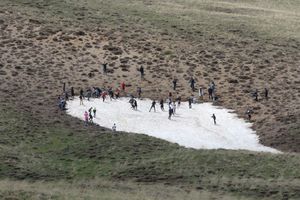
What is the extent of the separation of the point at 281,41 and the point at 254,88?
21480 mm

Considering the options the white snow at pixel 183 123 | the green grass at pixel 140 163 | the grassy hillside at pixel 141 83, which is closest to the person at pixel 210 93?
the grassy hillside at pixel 141 83

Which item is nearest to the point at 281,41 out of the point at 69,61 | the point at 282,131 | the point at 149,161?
the point at 69,61

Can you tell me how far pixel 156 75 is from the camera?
8425cm

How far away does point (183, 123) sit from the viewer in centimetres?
6850

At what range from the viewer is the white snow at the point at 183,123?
207ft

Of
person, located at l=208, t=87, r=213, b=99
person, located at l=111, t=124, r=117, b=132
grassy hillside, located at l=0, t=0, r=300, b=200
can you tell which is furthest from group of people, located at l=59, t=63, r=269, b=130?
person, located at l=111, t=124, r=117, b=132

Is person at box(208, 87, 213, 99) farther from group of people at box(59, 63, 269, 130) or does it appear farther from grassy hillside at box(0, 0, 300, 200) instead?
grassy hillside at box(0, 0, 300, 200)

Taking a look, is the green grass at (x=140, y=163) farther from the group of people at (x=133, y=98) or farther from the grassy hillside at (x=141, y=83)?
the group of people at (x=133, y=98)

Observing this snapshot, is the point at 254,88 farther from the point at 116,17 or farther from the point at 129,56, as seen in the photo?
the point at 116,17

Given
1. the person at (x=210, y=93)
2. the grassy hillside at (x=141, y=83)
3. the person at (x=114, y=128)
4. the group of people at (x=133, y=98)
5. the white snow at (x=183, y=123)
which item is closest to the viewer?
the grassy hillside at (x=141, y=83)

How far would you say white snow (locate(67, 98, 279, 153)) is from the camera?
6303 cm

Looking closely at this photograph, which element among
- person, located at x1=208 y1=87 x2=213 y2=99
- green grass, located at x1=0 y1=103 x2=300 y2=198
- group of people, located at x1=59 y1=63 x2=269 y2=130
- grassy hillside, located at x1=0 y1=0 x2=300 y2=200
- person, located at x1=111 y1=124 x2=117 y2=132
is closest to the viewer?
green grass, located at x1=0 y1=103 x2=300 y2=198

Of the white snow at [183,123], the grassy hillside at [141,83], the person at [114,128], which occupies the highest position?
the grassy hillside at [141,83]

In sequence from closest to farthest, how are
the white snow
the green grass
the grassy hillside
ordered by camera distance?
the green grass < the grassy hillside < the white snow
